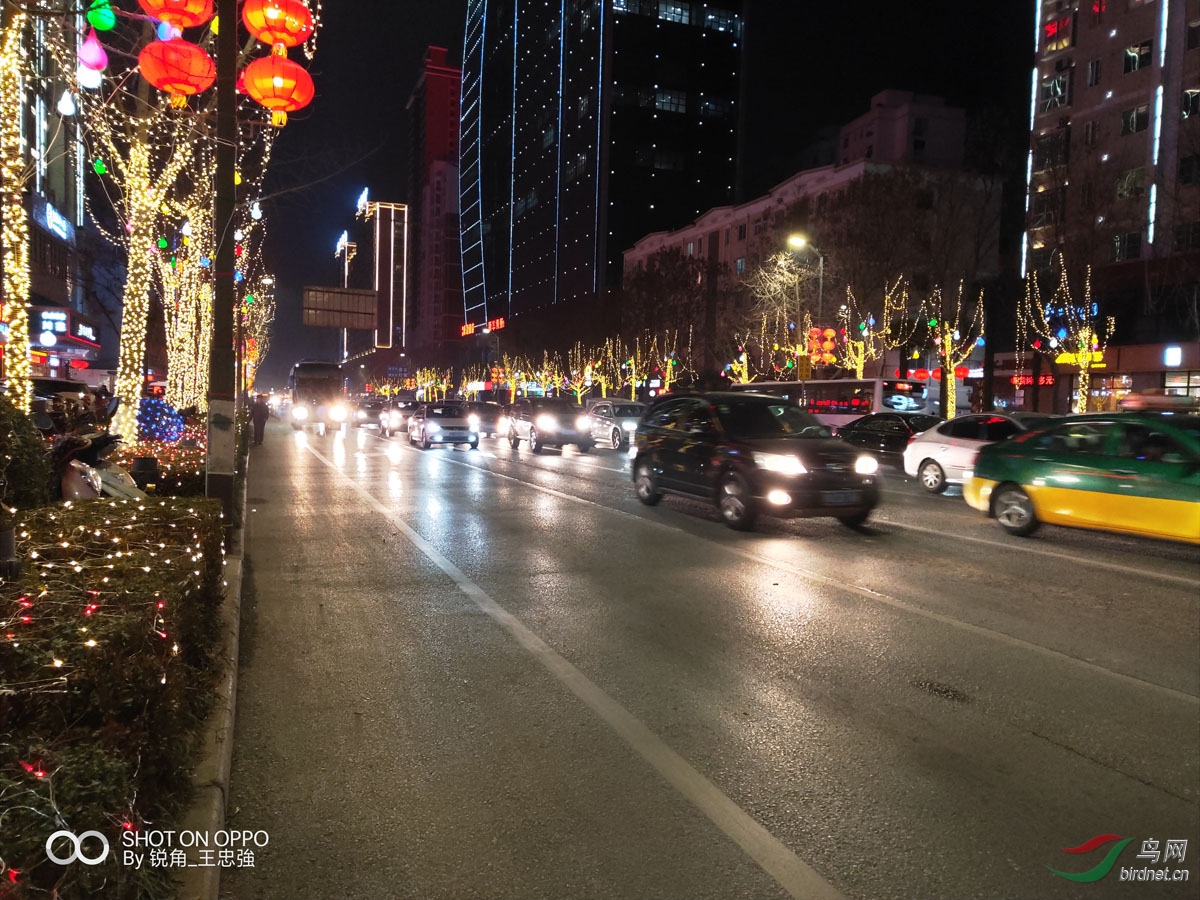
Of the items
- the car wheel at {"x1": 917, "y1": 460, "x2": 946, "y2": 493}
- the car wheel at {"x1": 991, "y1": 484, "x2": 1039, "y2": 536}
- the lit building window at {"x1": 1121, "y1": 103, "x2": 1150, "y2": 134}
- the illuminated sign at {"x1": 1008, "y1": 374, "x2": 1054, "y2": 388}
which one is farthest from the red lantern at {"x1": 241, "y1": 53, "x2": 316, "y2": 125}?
the lit building window at {"x1": 1121, "y1": 103, "x2": 1150, "y2": 134}

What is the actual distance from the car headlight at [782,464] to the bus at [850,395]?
21.8 metres

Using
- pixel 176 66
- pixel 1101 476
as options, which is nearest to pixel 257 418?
pixel 176 66

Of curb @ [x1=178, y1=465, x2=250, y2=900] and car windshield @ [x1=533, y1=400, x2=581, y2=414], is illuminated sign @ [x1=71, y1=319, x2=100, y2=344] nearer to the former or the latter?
car windshield @ [x1=533, y1=400, x2=581, y2=414]

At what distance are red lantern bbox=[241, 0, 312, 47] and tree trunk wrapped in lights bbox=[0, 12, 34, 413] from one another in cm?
204

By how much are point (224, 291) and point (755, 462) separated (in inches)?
260

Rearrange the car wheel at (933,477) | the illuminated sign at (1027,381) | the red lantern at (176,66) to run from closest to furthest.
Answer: the red lantern at (176,66), the car wheel at (933,477), the illuminated sign at (1027,381)

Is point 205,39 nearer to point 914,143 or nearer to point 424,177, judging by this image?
point 914,143

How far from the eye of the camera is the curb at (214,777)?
2.86 meters

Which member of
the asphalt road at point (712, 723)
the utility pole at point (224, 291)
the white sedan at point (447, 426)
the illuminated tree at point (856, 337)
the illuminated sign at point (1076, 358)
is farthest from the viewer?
the illuminated tree at point (856, 337)

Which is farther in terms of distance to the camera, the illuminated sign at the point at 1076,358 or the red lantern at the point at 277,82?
the illuminated sign at the point at 1076,358

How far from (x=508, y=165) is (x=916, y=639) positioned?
134321mm

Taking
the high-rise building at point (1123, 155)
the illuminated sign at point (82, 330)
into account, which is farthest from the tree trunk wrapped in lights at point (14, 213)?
the illuminated sign at point (82, 330)

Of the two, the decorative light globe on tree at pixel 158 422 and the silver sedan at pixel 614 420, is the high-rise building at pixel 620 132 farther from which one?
the decorative light globe on tree at pixel 158 422

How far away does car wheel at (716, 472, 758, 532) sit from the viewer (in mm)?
11273
